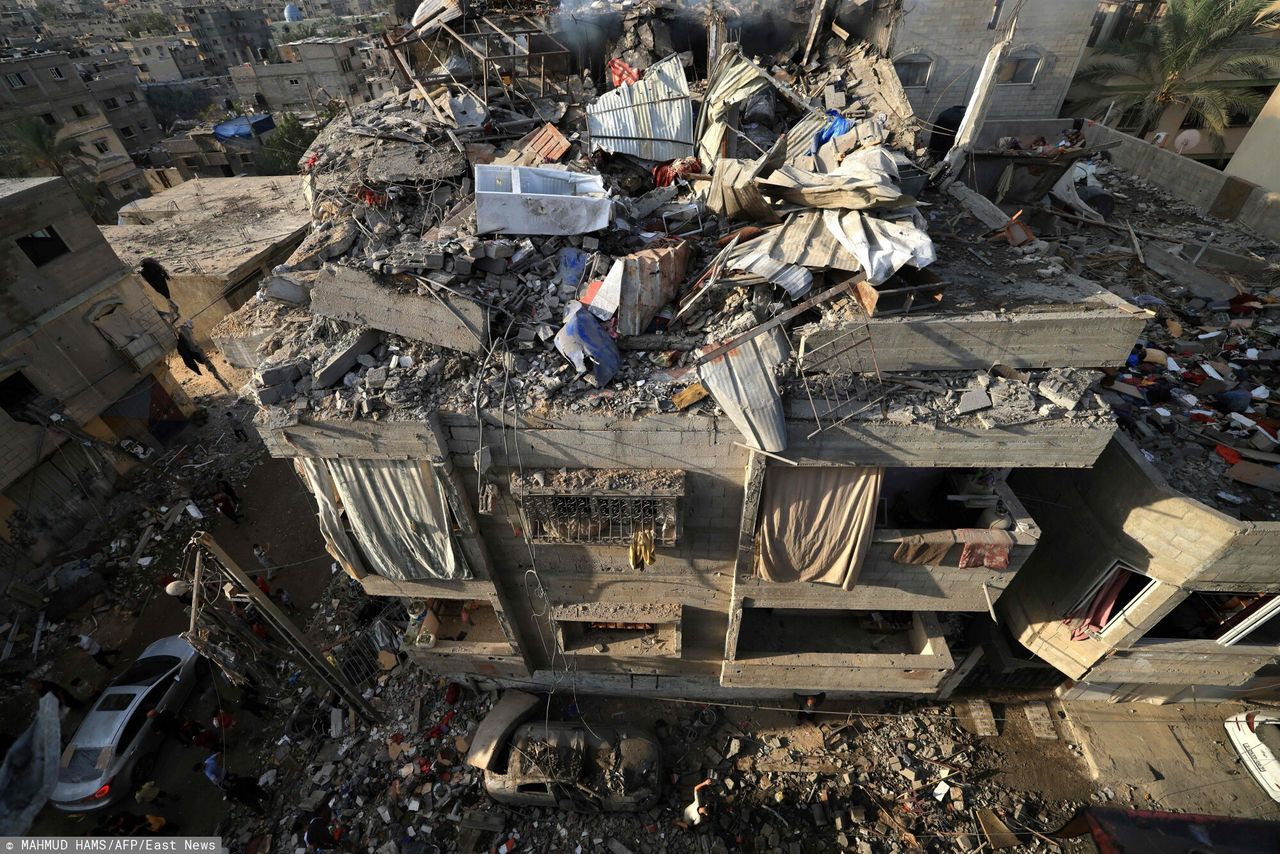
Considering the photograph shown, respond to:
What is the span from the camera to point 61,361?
1478 centimetres

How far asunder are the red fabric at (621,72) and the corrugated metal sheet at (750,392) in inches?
318

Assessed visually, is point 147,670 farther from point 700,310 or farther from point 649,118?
point 649,118

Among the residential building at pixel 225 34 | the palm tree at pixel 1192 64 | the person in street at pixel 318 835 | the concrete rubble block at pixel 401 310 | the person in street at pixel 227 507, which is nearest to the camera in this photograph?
the concrete rubble block at pixel 401 310

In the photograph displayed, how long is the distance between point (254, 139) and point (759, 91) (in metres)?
33.4

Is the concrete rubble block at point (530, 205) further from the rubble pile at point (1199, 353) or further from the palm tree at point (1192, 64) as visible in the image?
the palm tree at point (1192, 64)

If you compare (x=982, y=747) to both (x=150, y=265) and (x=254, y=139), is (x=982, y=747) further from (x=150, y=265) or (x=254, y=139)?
(x=254, y=139)

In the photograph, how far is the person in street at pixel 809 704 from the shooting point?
451 inches

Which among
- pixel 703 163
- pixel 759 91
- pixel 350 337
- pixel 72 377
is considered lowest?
pixel 72 377

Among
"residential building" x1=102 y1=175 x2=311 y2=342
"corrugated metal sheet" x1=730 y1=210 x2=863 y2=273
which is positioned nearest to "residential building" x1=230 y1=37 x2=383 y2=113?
"residential building" x1=102 y1=175 x2=311 y2=342

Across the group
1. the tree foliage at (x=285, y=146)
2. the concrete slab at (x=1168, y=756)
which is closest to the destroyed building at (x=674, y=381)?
the concrete slab at (x=1168, y=756)

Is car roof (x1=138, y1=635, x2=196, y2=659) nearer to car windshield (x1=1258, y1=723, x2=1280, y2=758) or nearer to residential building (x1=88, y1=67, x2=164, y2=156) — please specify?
car windshield (x1=1258, y1=723, x2=1280, y2=758)

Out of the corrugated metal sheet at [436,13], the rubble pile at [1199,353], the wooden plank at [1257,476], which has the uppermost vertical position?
the corrugated metal sheet at [436,13]

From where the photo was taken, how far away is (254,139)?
31.5 meters

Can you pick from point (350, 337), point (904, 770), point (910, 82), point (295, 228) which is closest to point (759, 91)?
point (350, 337)
